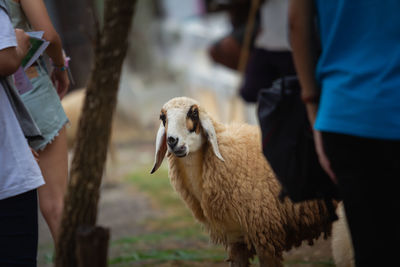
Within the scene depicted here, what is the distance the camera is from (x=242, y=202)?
8.52 feet

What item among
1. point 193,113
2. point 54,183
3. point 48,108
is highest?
point 48,108

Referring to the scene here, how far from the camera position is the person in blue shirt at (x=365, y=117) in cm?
141

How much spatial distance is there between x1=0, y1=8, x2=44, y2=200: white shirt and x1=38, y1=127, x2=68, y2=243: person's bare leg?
1.45ft

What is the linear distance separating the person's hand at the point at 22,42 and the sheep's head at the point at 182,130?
0.69 metres

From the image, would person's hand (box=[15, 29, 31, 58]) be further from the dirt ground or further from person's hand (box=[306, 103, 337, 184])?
the dirt ground

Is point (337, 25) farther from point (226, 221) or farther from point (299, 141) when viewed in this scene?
point (226, 221)

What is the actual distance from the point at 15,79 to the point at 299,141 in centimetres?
137

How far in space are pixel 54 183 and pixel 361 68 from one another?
1745mm

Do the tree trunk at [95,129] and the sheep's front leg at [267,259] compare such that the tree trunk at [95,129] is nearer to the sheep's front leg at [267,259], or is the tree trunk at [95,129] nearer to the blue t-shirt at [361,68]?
the sheep's front leg at [267,259]

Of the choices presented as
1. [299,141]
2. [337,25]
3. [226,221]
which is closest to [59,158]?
[226,221]

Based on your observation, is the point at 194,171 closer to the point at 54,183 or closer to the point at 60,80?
the point at 54,183

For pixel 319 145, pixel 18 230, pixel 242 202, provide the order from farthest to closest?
pixel 242 202 < pixel 18 230 < pixel 319 145

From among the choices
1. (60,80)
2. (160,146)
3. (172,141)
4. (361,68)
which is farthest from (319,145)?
(60,80)

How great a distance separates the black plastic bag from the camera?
5.68ft
